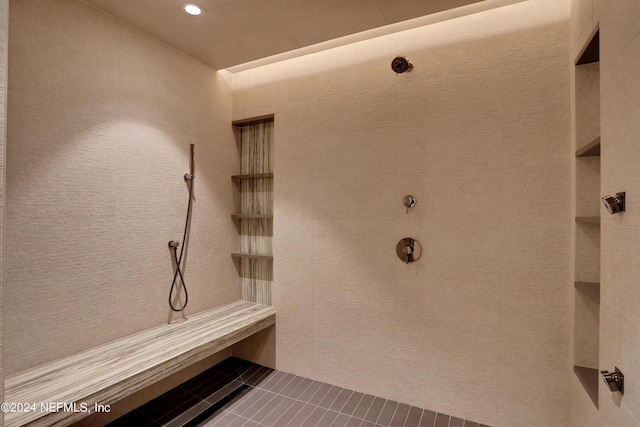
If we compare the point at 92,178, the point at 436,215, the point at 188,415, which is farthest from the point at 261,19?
the point at 188,415

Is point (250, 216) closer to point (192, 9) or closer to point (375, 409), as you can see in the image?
point (192, 9)

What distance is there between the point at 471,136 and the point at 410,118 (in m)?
0.40

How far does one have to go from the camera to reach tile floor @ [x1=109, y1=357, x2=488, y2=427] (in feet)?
6.25

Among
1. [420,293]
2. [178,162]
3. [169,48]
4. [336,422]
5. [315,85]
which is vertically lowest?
[336,422]

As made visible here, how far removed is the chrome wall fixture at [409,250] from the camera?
6.70 feet

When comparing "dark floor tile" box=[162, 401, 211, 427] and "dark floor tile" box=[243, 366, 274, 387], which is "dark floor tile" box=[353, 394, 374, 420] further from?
"dark floor tile" box=[162, 401, 211, 427]

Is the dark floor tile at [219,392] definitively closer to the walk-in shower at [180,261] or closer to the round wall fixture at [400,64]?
the walk-in shower at [180,261]

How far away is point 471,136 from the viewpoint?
1.91 metres

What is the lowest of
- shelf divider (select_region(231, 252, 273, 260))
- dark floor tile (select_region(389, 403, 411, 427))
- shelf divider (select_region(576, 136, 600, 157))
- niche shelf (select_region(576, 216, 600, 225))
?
dark floor tile (select_region(389, 403, 411, 427))

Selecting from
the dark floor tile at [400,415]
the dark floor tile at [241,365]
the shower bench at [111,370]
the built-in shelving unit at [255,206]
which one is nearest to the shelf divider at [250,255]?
the built-in shelving unit at [255,206]

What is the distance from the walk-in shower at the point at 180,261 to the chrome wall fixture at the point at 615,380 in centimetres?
233

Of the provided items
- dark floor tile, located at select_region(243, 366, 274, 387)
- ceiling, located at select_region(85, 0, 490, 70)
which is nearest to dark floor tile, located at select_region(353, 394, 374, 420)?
dark floor tile, located at select_region(243, 366, 274, 387)

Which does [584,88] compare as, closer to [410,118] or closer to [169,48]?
[410,118]

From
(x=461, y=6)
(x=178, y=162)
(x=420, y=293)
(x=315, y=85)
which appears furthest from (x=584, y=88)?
(x=178, y=162)
